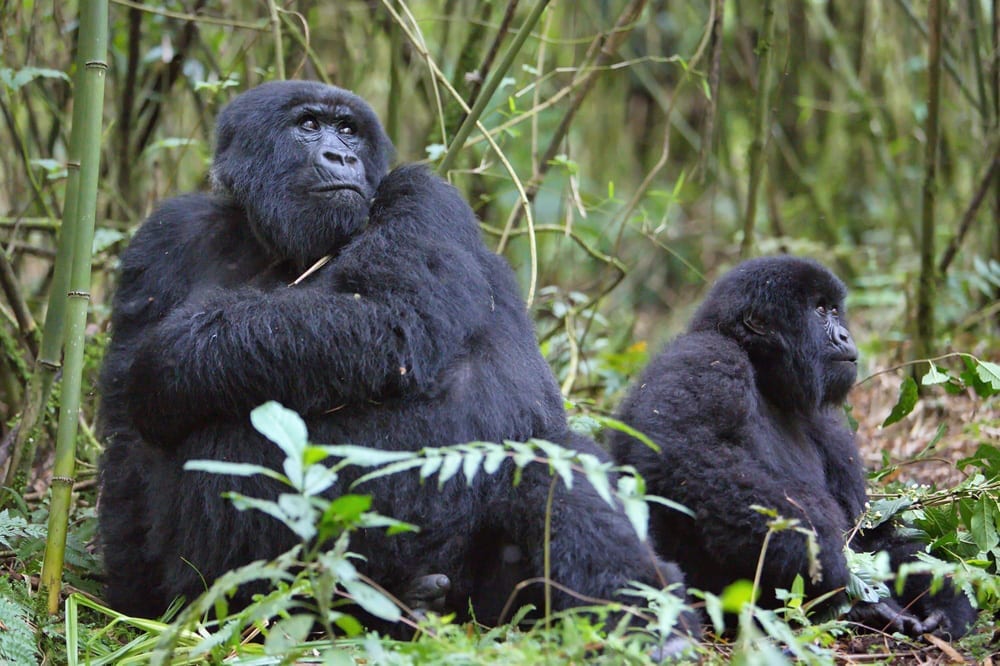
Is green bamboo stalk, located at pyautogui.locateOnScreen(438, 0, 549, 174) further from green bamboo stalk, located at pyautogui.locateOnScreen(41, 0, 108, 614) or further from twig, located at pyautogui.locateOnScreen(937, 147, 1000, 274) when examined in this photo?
twig, located at pyautogui.locateOnScreen(937, 147, 1000, 274)

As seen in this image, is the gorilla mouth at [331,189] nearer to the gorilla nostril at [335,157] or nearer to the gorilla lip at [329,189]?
the gorilla lip at [329,189]

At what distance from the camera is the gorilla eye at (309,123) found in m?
Result: 3.78

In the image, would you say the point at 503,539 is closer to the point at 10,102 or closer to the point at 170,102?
the point at 10,102

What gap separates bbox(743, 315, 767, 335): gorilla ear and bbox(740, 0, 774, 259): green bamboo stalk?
1.25 meters

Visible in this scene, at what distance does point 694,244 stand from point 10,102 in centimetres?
626

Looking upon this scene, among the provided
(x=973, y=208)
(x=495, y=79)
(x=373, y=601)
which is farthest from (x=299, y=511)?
(x=973, y=208)

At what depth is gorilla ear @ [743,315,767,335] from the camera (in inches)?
161

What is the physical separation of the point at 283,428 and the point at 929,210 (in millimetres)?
4110

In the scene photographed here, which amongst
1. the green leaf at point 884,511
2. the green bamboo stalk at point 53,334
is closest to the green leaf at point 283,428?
the green bamboo stalk at point 53,334

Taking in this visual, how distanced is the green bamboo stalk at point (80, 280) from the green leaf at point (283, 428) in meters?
1.14

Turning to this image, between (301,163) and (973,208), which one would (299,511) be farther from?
(973,208)

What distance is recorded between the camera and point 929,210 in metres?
5.33

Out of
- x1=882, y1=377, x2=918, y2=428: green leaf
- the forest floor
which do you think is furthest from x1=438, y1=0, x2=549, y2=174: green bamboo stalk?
the forest floor

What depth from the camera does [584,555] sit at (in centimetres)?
304
